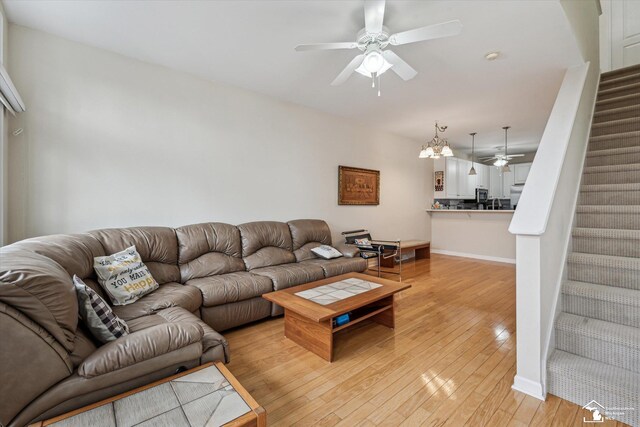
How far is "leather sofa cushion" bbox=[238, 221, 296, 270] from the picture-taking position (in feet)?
10.7

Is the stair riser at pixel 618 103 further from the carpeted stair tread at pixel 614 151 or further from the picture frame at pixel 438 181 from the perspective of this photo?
the picture frame at pixel 438 181

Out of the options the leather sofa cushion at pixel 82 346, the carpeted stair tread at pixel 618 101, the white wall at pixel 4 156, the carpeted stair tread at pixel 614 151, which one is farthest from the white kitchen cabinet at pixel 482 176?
the white wall at pixel 4 156

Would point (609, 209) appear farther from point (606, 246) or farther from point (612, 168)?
point (612, 168)

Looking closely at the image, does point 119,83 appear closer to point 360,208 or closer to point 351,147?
point 351,147

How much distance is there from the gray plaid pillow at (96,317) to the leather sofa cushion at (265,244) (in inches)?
68.7

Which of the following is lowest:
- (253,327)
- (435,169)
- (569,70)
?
(253,327)

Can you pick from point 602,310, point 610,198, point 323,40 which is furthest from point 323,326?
point 610,198

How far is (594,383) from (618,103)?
139 inches

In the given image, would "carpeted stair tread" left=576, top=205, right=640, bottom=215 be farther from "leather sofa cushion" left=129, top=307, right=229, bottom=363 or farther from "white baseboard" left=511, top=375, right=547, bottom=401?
"leather sofa cushion" left=129, top=307, right=229, bottom=363

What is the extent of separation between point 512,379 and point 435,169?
5592mm

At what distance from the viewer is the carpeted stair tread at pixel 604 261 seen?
1922 mm

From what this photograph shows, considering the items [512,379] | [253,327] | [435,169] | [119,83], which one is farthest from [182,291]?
[435,169]

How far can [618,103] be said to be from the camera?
3.32 metres

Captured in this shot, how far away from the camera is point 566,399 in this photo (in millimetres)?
1646
